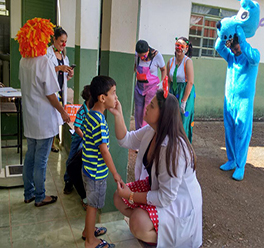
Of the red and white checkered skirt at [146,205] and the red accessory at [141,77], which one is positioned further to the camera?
the red accessory at [141,77]

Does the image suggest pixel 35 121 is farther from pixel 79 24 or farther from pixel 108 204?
pixel 79 24

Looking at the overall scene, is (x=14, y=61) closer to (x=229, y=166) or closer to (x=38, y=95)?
(x=38, y=95)

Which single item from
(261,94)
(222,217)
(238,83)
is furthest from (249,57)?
(261,94)

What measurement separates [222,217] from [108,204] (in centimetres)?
138

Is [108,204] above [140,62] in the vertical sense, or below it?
below

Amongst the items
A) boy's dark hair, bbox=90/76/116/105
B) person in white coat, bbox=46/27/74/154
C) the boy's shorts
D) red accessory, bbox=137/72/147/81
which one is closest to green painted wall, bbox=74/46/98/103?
person in white coat, bbox=46/27/74/154

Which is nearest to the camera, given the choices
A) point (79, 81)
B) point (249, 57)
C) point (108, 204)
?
point (108, 204)

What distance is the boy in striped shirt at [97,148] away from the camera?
7.18 ft

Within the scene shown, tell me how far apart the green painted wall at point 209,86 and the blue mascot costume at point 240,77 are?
3696mm

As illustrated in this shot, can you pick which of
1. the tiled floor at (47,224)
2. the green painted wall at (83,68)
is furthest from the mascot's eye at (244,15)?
the tiled floor at (47,224)

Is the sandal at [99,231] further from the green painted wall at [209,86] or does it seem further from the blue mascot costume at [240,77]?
the green painted wall at [209,86]

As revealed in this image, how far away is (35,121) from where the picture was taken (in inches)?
111

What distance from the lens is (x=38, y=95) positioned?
9.11 ft

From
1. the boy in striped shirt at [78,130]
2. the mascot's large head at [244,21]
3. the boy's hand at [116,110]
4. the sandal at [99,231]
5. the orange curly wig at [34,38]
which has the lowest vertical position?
the sandal at [99,231]
